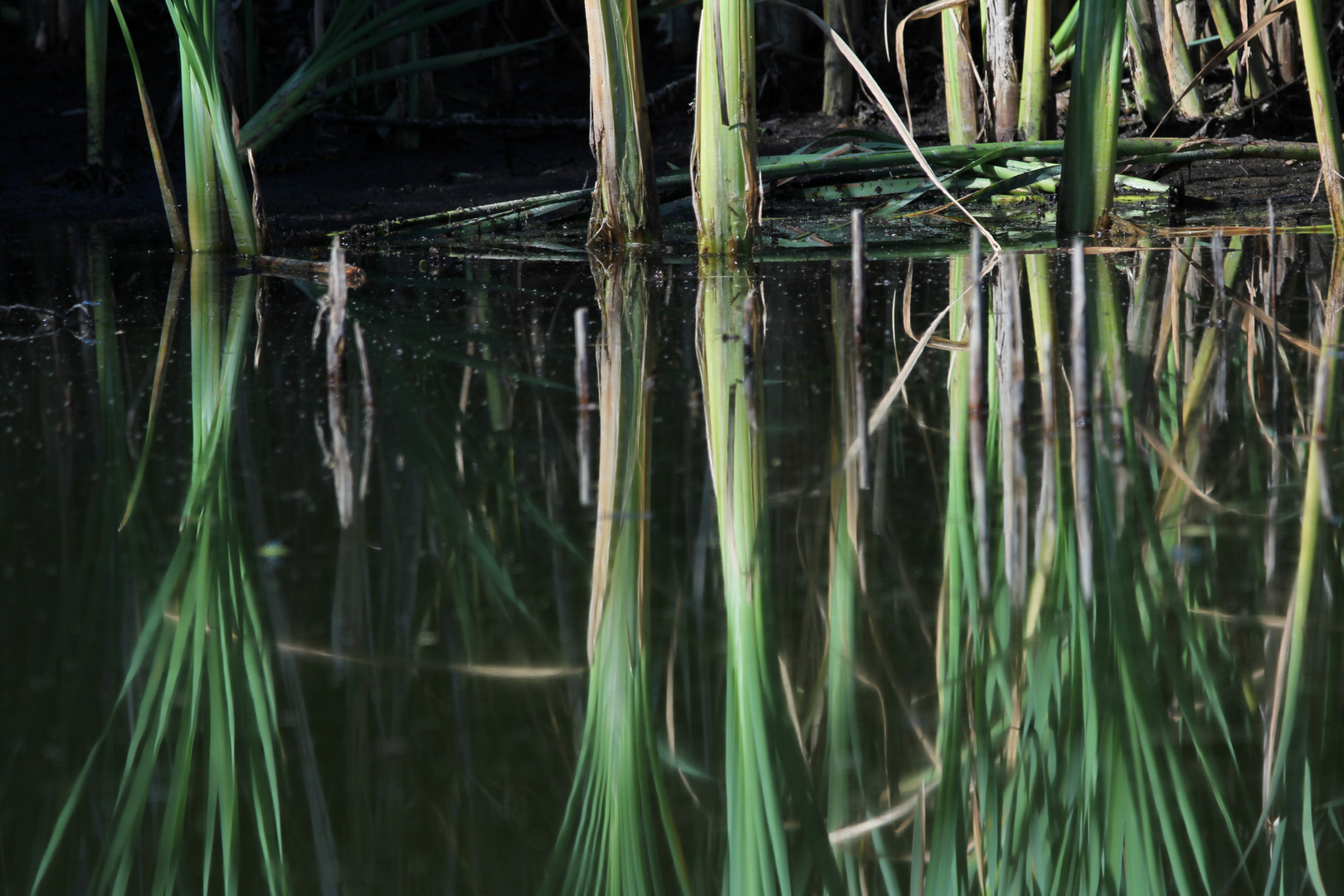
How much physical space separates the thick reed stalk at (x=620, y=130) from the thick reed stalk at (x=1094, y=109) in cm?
89

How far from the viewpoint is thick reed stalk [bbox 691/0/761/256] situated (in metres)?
2.65

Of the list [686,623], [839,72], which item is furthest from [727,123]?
[839,72]

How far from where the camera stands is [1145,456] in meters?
1.52

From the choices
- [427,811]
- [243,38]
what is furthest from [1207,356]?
[243,38]

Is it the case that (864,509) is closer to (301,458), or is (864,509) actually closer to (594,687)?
(594,687)

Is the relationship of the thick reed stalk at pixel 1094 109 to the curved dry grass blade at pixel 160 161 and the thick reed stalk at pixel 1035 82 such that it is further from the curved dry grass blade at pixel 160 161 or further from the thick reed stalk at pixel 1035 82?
the curved dry grass blade at pixel 160 161

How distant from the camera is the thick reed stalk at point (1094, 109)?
275 cm

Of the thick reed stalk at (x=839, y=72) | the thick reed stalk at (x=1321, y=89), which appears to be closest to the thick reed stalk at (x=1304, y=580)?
the thick reed stalk at (x=1321, y=89)

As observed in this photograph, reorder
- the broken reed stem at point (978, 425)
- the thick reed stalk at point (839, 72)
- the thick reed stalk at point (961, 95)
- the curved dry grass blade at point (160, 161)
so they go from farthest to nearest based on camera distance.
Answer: the thick reed stalk at point (839, 72) < the thick reed stalk at point (961, 95) < the curved dry grass blade at point (160, 161) < the broken reed stem at point (978, 425)

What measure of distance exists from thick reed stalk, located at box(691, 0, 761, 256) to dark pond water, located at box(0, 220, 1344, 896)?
2.79ft

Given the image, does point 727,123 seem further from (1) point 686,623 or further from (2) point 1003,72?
(1) point 686,623

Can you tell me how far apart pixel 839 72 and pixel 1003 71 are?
1079mm

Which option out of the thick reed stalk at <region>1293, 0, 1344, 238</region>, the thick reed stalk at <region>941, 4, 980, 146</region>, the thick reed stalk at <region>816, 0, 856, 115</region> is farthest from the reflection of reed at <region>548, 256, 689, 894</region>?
the thick reed stalk at <region>816, 0, 856, 115</region>

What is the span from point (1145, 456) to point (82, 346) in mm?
1672
